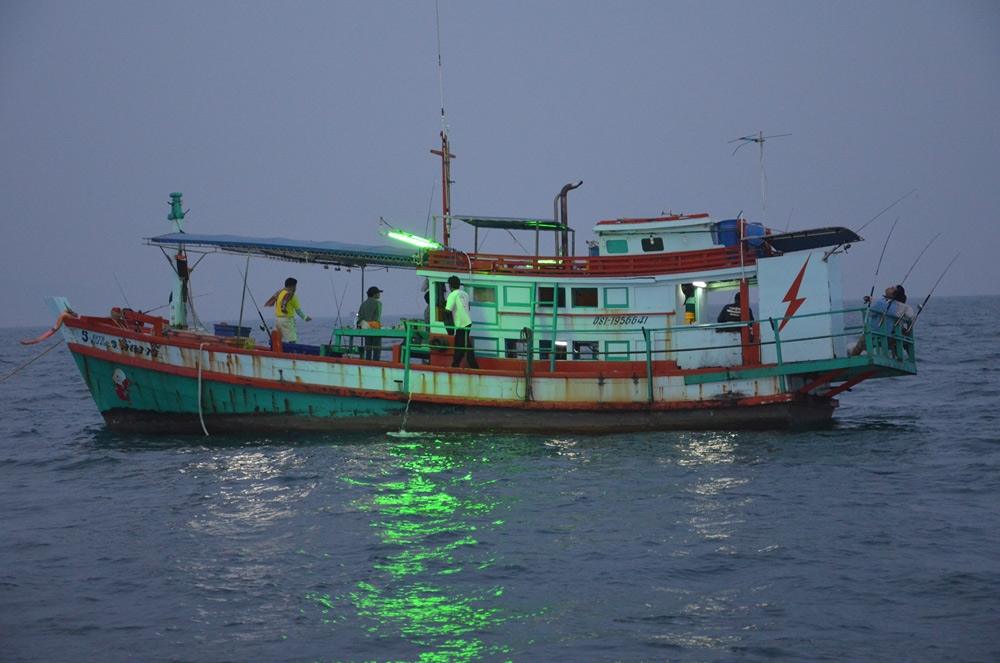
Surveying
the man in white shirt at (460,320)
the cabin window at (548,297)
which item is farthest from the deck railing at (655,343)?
the cabin window at (548,297)

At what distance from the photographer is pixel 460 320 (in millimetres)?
20188

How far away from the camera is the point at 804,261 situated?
19.8 metres

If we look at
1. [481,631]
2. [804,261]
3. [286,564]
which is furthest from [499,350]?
[481,631]

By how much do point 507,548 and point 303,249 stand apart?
35.3 feet

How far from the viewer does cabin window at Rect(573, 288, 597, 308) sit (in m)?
21.0

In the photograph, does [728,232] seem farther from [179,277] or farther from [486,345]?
[179,277]

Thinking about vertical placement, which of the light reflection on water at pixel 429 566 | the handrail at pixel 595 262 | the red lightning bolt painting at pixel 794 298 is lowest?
the light reflection on water at pixel 429 566

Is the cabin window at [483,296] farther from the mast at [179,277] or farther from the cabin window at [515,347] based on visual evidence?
the mast at [179,277]

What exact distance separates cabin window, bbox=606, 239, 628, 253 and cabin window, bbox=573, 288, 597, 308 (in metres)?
1.21

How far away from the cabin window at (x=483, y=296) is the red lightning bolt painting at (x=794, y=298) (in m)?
6.14

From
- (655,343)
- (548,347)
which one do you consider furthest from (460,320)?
(655,343)

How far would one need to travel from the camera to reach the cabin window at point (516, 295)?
21.1 metres

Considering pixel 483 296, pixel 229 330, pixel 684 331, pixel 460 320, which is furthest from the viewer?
pixel 229 330

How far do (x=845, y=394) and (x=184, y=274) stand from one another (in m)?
22.1
